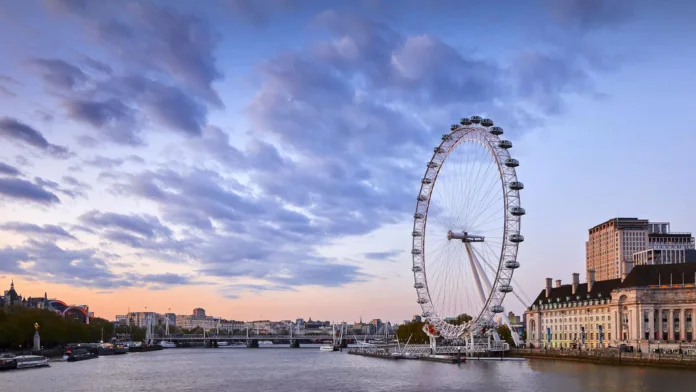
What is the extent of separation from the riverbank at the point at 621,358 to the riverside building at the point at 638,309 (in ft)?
22.9

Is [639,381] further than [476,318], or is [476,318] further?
[476,318]

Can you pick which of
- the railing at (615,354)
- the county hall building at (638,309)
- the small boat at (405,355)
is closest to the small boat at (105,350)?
the small boat at (405,355)

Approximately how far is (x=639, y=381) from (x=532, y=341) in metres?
84.0

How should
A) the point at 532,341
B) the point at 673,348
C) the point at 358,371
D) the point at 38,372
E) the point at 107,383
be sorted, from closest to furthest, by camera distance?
the point at 107,383, the point at 38,372, the point at 358,371, the point at 673,348, the point at 532,341

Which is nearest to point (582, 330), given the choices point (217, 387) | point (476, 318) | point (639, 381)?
point (476, 318)

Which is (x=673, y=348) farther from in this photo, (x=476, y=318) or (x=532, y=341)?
(x=532, y=341)

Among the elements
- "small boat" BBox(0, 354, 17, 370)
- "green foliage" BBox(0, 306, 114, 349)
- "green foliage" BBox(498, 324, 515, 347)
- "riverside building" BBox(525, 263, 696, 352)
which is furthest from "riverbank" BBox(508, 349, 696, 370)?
"green foliage" BBox(0, 306, 114, 349)

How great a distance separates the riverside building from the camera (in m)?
110

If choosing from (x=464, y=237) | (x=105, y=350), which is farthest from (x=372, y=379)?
(x=105, y=350)

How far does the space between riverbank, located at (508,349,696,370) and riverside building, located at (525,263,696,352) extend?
697 centimetres

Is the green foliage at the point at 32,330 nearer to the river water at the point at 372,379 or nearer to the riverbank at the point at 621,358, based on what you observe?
the river water at the point at 372,379

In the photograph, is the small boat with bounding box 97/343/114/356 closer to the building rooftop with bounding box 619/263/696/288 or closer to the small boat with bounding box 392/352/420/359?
the small boat with bounding box 392/352/420/359

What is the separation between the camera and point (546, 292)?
503 feet

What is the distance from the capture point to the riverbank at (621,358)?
82.8 meters
